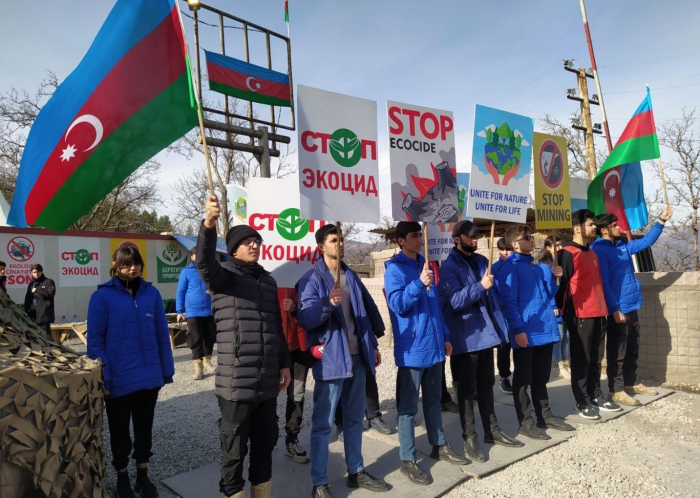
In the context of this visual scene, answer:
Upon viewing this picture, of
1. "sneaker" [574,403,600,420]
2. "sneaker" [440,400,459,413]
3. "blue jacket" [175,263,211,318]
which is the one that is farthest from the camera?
"blue jacket" [175,263,211,318]

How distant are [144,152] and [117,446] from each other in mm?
1944

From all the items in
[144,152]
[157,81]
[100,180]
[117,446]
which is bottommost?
[117,446]

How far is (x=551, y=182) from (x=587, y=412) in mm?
2380

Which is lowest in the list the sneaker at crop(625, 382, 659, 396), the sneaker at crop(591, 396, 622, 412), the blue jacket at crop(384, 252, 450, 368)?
the sneaker at crop(625, 382, 659, 396)

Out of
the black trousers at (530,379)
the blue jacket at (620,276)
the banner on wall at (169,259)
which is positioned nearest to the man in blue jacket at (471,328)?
the black trousers at (530,379)

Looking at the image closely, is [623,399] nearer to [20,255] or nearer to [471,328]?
[471,328]

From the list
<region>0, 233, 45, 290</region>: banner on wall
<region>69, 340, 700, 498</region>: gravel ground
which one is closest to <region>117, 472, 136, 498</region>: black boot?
<region>69, 340, 700, 498</region>: gravel ground

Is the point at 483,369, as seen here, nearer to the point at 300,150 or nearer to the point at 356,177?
the point at 356,177

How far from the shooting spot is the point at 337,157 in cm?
357

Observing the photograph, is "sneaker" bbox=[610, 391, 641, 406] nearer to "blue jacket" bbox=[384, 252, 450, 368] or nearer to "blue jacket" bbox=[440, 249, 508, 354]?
"blue jacket" bbox=[440, 249, 508, 354]

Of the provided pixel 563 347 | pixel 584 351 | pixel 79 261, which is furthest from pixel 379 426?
pixel 79 261

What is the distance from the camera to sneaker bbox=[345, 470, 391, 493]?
3297 mm

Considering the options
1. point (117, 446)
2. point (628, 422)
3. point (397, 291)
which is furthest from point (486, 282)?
point (117, 446)

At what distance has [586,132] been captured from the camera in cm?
1747
